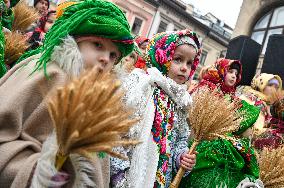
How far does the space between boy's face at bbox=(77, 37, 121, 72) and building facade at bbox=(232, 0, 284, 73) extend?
1220cm

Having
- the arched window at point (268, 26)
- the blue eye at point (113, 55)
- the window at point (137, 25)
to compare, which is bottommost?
the blue eye at point (113, 55)

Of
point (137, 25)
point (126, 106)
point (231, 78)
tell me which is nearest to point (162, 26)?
point (137, 25)

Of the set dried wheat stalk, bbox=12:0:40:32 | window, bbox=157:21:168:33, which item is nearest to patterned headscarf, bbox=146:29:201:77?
dried wheat stalk, bbox=12:0:40:32

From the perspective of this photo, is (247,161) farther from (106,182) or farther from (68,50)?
(68,50)

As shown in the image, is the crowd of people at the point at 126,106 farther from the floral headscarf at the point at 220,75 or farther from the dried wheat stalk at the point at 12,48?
the floral headscarf at the point at 220,75

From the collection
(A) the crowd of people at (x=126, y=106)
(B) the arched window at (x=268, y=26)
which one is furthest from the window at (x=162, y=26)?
(A) the crowd of people at (x=126, y=106)

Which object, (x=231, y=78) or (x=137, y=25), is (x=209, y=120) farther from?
(x=137, y=25)

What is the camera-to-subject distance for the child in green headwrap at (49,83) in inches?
48.3

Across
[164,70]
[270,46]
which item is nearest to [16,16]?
[164,70]

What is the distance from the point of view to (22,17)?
4.30 metres

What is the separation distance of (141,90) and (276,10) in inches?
515

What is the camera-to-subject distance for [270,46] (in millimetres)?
8609

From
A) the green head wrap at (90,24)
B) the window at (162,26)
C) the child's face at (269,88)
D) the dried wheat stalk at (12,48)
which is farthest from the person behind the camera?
the window at (162,26)

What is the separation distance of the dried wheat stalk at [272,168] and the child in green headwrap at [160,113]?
0.78m
